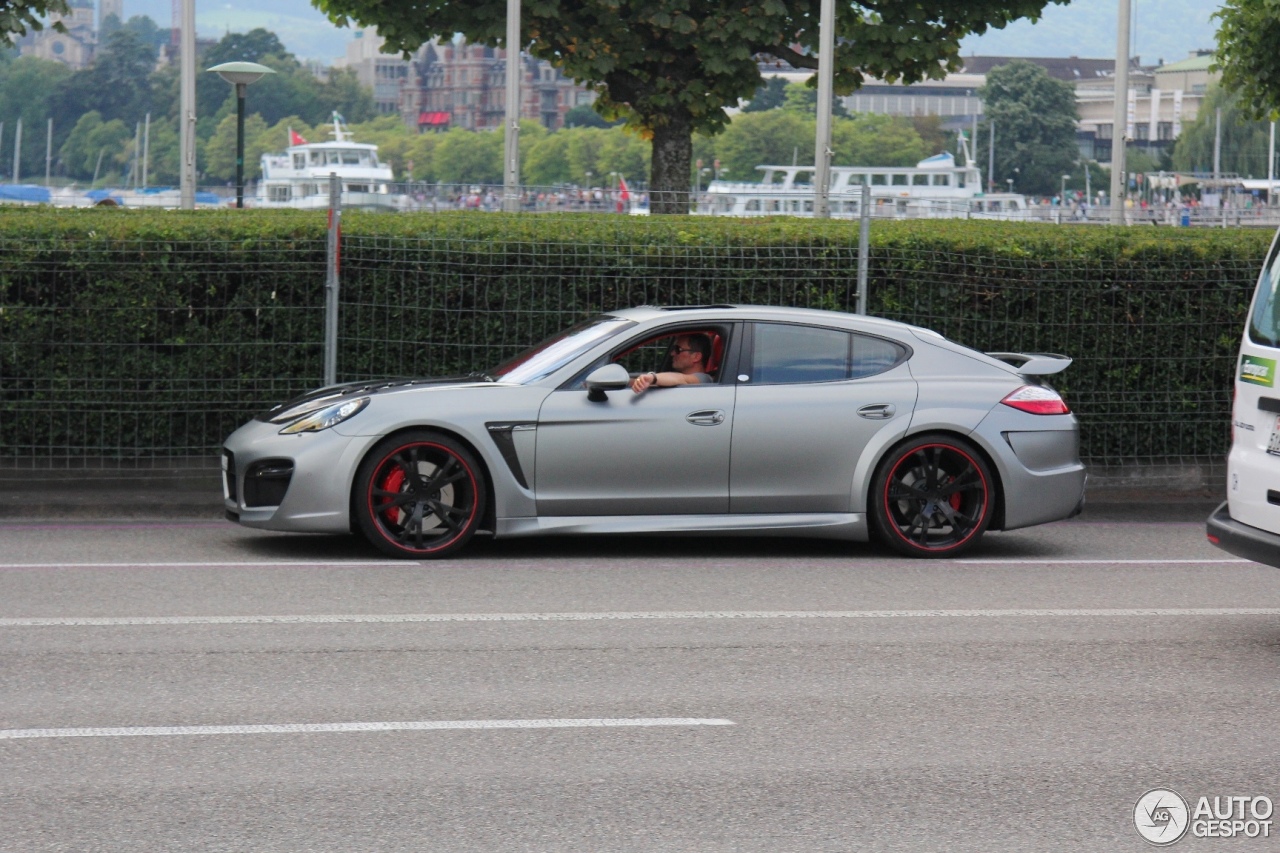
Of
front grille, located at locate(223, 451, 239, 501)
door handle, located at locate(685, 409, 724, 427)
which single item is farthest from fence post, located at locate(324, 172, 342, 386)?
door handle, located at locate(685, 409, 724, 427)

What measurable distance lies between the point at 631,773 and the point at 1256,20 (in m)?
19.5

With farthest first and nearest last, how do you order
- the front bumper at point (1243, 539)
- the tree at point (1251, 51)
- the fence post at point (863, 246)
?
the tree at point (1251, 51) → the fence post at point (863, 246) → the front bumper at point (1243, 539)

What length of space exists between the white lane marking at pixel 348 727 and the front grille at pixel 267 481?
3.60 meters

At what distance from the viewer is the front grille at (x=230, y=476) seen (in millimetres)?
9781

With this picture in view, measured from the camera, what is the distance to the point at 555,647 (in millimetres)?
7367

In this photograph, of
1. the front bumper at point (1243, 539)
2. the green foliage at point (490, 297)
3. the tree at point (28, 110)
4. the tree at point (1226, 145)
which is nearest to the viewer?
the front bumper at point (1243, 539)

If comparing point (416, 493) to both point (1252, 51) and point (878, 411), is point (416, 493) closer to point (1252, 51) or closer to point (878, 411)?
point (878, 411)

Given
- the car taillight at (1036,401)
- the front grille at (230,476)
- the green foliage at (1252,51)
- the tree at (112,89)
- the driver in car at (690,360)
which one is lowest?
the front grille at (230,476)

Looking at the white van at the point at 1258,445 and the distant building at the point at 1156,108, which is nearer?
the white van at the point at 1258,445

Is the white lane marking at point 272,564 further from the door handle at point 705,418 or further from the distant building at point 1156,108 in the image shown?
the distant building at point 1156,108

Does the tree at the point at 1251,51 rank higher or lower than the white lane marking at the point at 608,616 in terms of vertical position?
higher

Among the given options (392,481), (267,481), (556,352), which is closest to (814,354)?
(556,352)

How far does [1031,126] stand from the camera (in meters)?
163

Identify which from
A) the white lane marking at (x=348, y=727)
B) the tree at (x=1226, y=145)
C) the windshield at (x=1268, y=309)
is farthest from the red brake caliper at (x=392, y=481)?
the tree at (x=1226, y=145)
